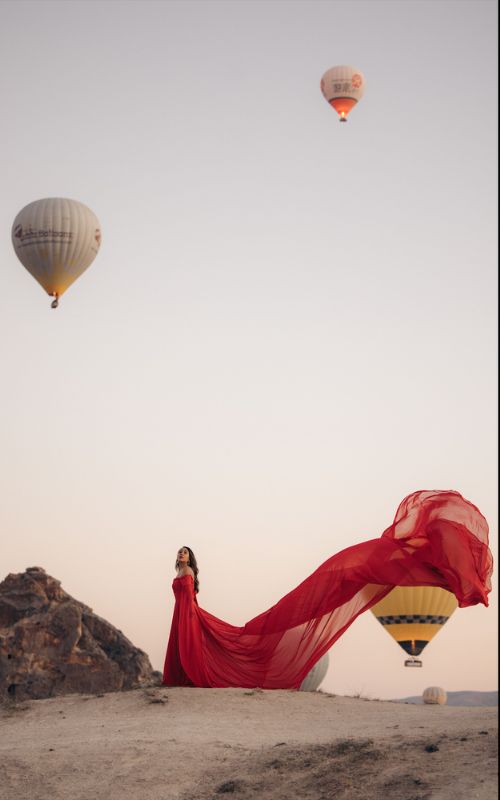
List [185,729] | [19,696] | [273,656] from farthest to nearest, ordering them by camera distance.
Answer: [19,696] < [273,656] < [185,729]

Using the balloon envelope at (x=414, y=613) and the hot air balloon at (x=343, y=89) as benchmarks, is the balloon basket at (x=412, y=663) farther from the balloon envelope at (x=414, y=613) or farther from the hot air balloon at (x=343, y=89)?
the hot air balloon at (x=343, y=89)

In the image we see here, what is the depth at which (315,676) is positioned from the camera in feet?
75.9

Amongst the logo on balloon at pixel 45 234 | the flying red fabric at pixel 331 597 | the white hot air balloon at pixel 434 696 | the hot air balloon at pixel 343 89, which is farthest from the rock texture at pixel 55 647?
the hot air balloon at pixel 343 89

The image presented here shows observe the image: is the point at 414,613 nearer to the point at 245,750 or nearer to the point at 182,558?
the point at 182,558

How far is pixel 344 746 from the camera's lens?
16.5 m

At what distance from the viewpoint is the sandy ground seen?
1536 cm

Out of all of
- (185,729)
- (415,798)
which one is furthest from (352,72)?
(415,798)

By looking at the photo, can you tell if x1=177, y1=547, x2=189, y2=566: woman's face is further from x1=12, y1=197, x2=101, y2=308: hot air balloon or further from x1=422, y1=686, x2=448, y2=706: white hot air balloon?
x1=12, y1=197, x2=101, y2=308: hot air balloon

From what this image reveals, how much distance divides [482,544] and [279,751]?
5.77 meters

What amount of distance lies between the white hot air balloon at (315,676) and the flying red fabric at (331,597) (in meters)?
1.15

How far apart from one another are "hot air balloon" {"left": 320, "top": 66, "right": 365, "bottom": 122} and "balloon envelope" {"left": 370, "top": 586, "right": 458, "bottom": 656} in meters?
25.4

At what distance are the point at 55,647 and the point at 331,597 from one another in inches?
290

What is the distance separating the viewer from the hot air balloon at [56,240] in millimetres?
28953

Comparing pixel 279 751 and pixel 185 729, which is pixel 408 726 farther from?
pixel 185 729
